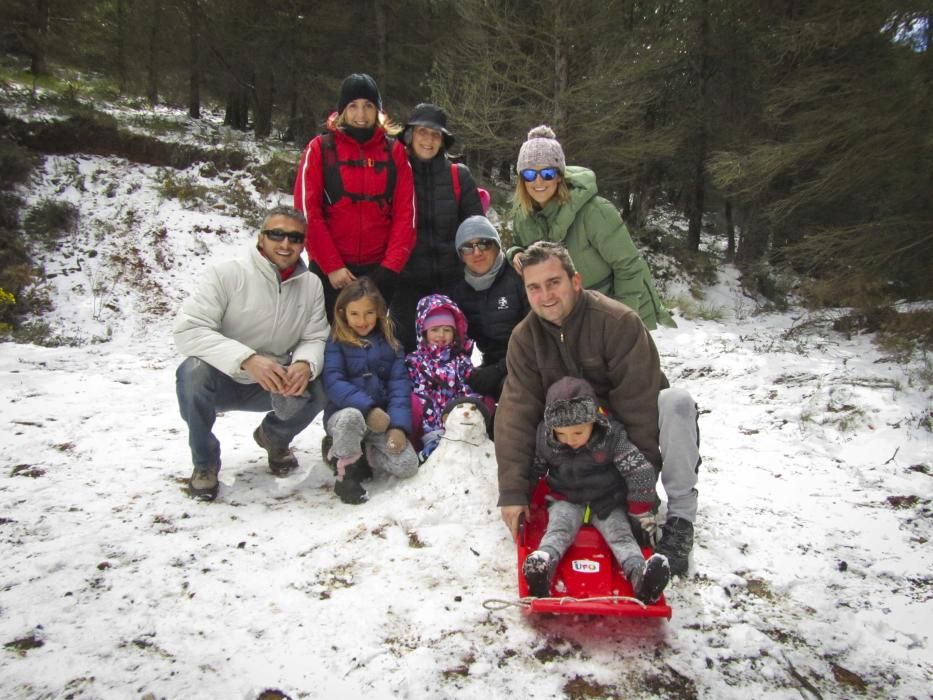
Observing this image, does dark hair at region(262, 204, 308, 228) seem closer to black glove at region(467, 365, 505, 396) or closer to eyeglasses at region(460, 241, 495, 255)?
eyeglasses at region(460, 241, 495, 255)

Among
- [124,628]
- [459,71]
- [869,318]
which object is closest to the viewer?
[124,628]

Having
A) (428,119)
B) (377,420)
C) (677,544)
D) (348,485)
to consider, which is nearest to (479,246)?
(428,119)

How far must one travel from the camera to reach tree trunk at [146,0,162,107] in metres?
14.8

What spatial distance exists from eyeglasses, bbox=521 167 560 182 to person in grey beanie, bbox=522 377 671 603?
59.3 inches

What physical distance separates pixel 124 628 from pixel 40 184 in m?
11.0

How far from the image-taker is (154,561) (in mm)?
2549

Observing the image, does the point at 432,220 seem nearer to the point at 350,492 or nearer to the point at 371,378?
the point at 371,378

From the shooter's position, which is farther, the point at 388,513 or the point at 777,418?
the point at 777,418

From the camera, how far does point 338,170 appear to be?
3.79 metres

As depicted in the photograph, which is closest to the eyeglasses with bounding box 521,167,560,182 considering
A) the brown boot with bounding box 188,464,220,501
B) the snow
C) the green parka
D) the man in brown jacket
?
the green parka

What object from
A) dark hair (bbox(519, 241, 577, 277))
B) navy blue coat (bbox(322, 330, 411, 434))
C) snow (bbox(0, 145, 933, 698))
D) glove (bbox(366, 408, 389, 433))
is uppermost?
dark hair (bbox(519, 241, 577, 277))

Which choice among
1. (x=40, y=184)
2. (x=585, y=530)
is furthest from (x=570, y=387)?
(x=40, y=184)

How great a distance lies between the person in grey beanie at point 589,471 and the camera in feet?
8.09

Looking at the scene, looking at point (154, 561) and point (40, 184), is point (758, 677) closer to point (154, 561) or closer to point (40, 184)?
point (154, 561)
